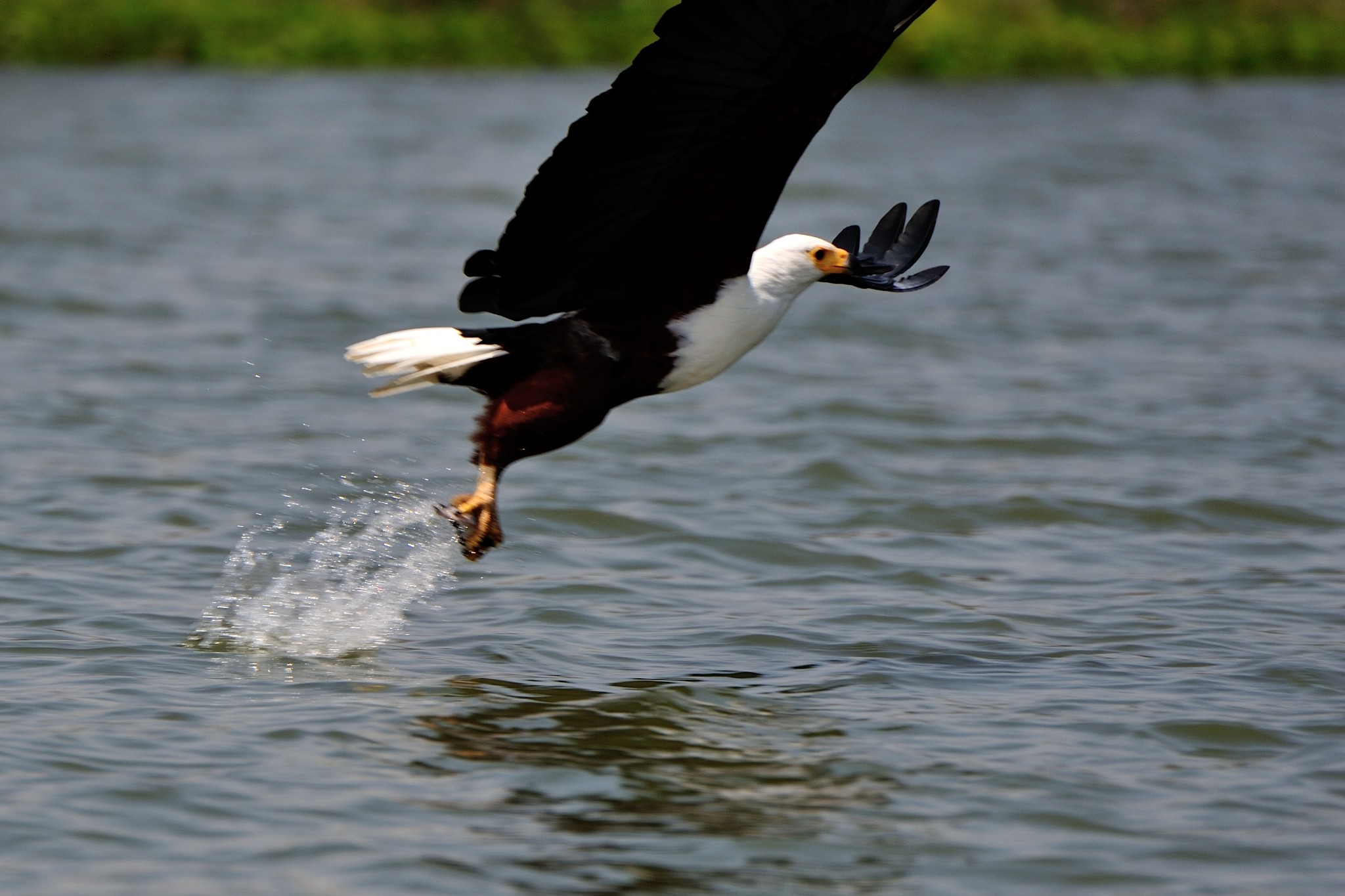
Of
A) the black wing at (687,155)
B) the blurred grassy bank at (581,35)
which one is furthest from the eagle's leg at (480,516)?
the blurred grassy bank at (581,35)

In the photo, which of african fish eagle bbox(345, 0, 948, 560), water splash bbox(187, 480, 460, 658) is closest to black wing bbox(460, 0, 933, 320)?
african fish eagle bbox(345, 0, 948, 560)

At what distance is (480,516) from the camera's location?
4.51 meters

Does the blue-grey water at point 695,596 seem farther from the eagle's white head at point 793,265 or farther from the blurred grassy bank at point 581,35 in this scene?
the blurred grassy bank at point 581,35

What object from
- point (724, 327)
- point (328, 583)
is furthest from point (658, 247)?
point (328, 583)

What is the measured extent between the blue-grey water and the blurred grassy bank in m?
13.3

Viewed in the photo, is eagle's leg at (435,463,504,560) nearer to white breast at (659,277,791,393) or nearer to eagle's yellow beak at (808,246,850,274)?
white breast at (659,277,791,393)

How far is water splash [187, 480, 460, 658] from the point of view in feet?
17.1

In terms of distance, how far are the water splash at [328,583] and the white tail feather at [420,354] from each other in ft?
3.43

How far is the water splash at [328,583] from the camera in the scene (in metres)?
5.22

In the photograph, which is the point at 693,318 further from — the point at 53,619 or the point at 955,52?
the point at 955,52

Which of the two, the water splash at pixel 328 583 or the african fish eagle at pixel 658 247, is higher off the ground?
the african fish eagle at pixel 658 247

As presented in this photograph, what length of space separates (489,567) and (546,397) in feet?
6.06

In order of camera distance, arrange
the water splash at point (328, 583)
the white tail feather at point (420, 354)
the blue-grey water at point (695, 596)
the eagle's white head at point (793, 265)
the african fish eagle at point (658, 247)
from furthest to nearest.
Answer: the water splash at point (328, 583), the eagle's white head at point (793, 265), the white tail feather at point (420, 354), the african fish eagle at point (658, 247), the blue-grey water at point (695, 596)

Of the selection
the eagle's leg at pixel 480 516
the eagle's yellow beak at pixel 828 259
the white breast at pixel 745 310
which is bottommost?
the eagle's leg at pixel 480 516
